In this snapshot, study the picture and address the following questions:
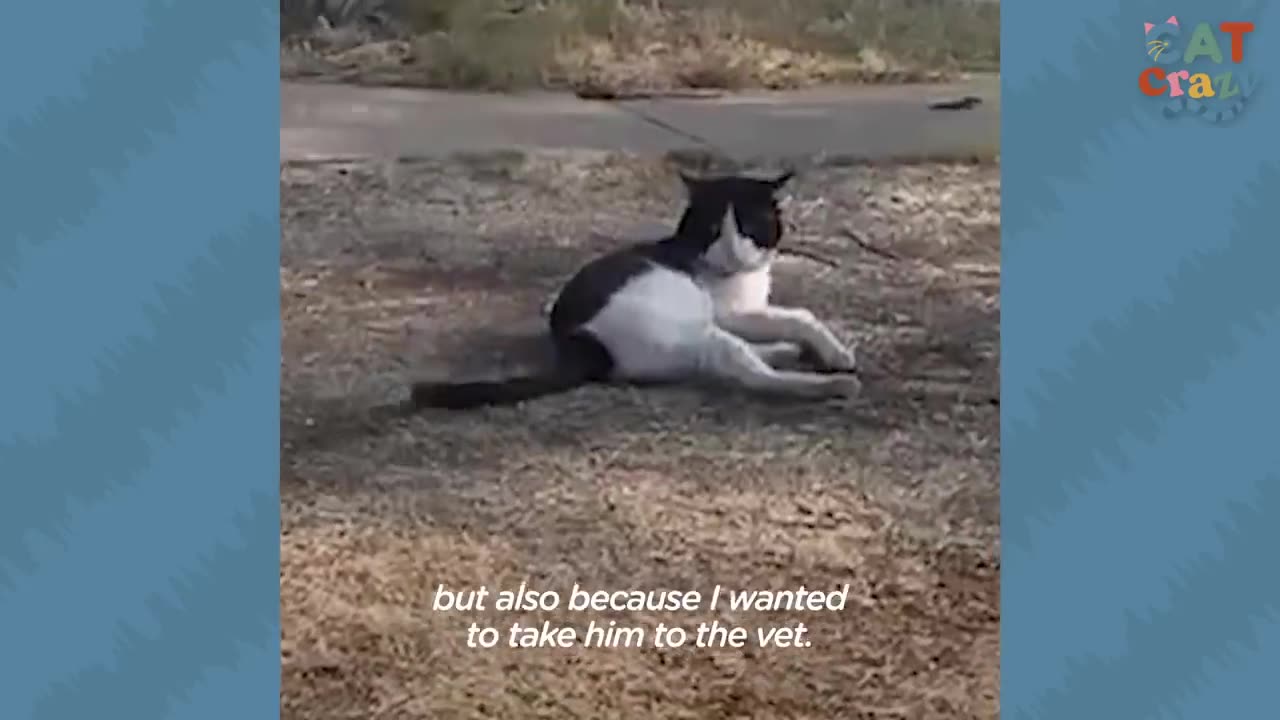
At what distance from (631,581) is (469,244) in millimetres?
377

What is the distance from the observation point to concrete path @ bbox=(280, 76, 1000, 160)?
136 cm

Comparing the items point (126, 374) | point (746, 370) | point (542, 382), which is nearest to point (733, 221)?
point (746, 370)

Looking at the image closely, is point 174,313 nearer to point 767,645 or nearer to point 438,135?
point 438,135

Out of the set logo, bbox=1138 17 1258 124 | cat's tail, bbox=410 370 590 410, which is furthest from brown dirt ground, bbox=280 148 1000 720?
logo, bbox=1138 17 1258 124

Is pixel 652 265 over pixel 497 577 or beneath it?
over

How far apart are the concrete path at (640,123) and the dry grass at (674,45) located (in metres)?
0.02

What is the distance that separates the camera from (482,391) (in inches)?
53.7

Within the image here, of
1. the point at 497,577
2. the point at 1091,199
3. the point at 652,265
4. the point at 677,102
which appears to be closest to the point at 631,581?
the point at 497,577

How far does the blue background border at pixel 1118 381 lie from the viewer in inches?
54.8

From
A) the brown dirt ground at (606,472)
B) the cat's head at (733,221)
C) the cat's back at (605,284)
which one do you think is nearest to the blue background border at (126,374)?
the brown dirt ground at (606,472)

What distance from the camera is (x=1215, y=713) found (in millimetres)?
1396

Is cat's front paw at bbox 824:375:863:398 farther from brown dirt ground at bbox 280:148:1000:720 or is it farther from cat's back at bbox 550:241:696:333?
cat's back at bbox 550:241:696:333

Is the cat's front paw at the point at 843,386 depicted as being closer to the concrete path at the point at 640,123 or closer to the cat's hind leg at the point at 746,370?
the cat's hind leg at the point at 746,370

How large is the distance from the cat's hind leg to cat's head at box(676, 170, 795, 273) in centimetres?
7
